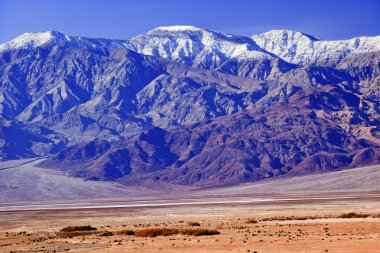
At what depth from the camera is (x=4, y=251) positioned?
77.3 meters

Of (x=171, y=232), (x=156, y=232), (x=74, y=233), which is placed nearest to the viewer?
(x=156, y=232)

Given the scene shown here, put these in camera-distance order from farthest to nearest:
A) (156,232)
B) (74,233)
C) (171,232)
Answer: (74,233) < (171,232) < (156,232)

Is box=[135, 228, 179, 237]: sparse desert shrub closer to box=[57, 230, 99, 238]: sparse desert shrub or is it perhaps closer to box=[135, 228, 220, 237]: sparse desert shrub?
box=[135, 228, 220, 237]: sparse desert shrub

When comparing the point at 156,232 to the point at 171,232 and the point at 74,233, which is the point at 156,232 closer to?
the point at 171,232

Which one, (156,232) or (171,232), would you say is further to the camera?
(171,232)

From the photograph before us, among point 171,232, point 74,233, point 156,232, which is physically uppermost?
point 74,233

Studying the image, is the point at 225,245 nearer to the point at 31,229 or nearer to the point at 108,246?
the point at 108,246

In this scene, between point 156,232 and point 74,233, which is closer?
point 156,232

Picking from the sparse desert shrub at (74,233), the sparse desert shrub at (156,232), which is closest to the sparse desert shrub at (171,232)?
the sparse desert shrub at (156,232)

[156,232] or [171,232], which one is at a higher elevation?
[156,232]

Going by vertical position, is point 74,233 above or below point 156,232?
above

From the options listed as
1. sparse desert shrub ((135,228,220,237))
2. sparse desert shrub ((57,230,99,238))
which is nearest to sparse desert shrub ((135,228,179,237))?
sparse desert shrub ((135,228,220,237))

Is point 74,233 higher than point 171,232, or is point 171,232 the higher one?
point 74,233

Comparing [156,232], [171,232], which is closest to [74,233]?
[156,232]
